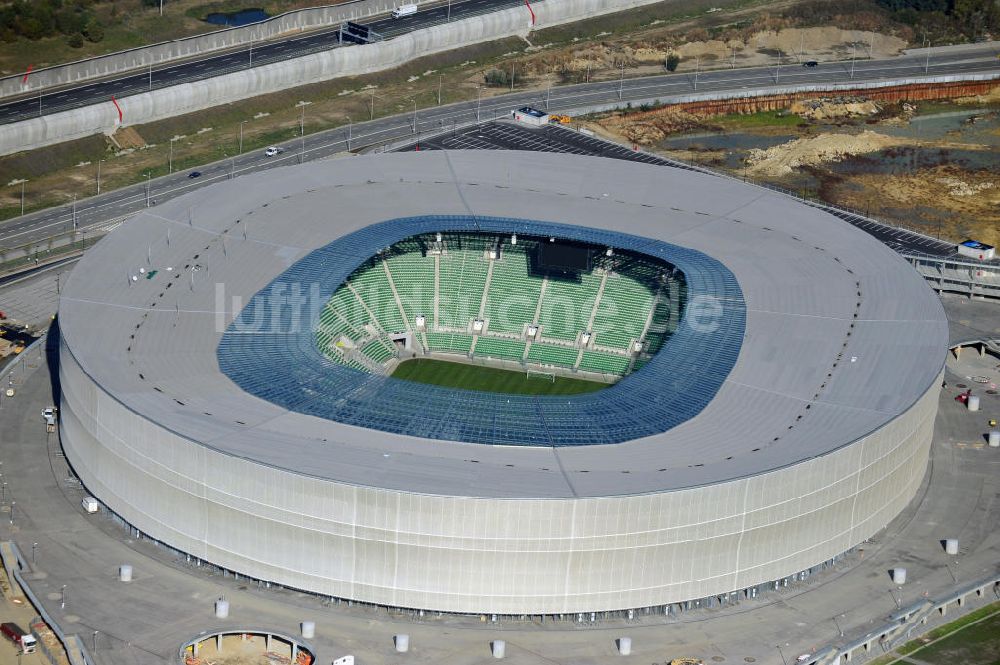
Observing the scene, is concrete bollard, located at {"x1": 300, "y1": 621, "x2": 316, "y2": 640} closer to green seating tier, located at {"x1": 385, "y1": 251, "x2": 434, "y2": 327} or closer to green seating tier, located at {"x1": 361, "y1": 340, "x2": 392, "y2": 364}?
green seating tier, located at {"x1": 361, "y1": 340, "x2": 392, "y2": 364}

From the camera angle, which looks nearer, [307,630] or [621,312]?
[307,630]

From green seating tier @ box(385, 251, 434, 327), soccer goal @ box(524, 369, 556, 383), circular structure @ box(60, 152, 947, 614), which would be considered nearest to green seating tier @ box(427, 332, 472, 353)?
circular structure @ box(60, 152, 947, 614)

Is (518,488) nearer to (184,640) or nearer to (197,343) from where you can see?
(184,640)

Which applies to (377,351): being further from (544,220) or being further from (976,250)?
(976,250)

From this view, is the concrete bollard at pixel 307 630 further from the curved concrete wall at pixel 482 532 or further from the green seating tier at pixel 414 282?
the green seating tier at pixel 414 282

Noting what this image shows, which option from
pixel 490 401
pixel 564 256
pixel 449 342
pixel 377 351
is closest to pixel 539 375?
pixel 449 342

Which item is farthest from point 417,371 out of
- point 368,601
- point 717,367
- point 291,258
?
point 368,601
